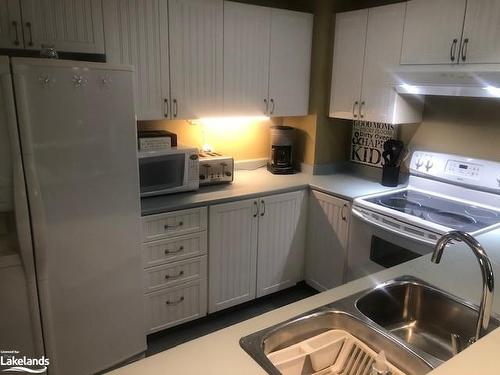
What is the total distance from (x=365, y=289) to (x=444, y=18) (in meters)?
→ 1.83

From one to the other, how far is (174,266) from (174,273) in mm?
50

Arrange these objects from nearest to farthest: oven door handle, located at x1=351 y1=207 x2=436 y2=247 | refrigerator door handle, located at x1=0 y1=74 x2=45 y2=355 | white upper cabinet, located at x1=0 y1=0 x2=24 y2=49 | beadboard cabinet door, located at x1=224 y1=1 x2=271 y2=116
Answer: refrigerator door handle, located at x1=0 y1=74 x2=45 y2=355 < white upper cabinet, located at x1=0 y1=0 x2=24 y2=49 < oven door handle, located at x1=351 y1=207 x2=436 y2=247 < beadboard cabinet door, located at x1=224 y1=1 x2=271 y2=116

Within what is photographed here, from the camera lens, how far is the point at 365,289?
4.73 ft

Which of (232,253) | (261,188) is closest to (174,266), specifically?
(232,253)

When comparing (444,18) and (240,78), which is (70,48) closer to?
(240,78)

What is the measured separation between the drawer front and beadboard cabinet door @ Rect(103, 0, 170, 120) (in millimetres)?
798

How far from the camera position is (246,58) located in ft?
9.46

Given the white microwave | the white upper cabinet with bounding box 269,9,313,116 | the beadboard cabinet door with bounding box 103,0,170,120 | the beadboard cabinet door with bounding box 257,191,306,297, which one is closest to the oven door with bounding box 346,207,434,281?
the beadboard cabinet door with bounding box 257,191,306,297

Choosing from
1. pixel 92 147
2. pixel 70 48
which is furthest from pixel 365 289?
pixel 70 48

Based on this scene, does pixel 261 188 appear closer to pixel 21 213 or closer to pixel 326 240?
pixel 326 240

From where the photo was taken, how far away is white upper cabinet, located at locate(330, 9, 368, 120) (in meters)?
2.91

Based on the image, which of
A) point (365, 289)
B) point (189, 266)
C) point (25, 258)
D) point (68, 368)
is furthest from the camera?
point (189, 266)

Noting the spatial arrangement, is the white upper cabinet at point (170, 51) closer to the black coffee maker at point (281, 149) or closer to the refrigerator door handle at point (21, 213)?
the black coffee maker at point (281, 149)

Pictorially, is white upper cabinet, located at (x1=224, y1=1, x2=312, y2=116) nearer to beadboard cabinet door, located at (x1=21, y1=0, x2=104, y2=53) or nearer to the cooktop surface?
beadboard cabinet door, located at (x1=21, y1=0, x2=104, y2=53)
